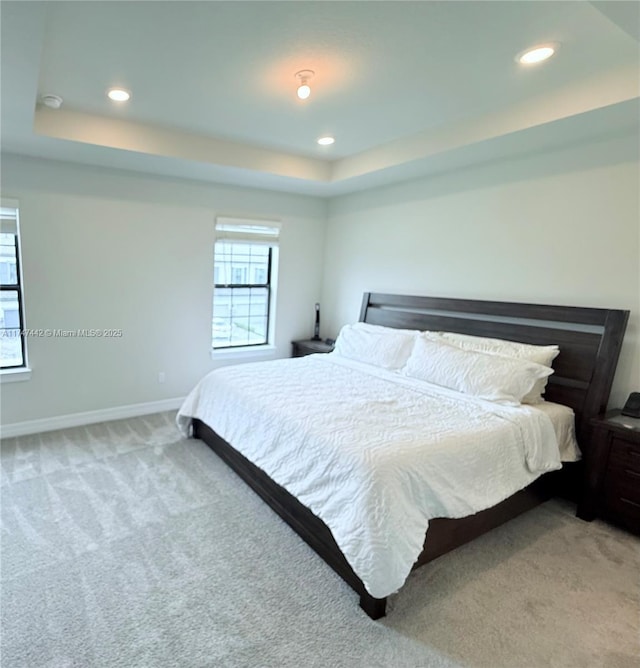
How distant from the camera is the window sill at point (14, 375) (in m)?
3.50

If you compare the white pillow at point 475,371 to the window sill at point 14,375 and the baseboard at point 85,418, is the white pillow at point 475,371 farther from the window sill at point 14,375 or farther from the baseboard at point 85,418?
the window sill at point 14,375

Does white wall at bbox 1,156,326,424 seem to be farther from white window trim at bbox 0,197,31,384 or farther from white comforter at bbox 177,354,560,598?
white comforter at bbox 177,354,560,598

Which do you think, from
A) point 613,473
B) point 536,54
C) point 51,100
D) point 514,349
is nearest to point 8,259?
point 51,100

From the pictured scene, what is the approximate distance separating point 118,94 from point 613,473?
13.0 ft

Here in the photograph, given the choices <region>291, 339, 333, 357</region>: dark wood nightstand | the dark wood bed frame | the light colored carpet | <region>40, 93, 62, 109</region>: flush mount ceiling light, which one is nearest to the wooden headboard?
the dark wood bed frame

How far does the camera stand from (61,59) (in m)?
2.23

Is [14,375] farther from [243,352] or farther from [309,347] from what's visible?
[309,347]

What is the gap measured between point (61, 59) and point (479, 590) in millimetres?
3569

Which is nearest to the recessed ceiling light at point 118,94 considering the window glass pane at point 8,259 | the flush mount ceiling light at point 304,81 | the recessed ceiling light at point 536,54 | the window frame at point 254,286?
the flush mount ceiling light at point 304,81

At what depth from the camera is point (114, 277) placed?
154 inches

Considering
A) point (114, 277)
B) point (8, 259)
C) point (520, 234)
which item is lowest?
point (114, 277)

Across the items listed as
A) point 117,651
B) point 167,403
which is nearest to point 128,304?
point 167,403

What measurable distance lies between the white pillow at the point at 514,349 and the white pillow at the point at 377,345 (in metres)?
0.24

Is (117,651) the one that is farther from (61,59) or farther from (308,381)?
(61,59)
